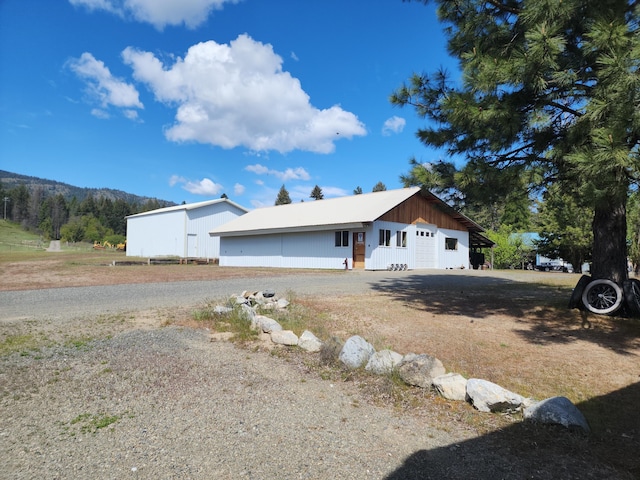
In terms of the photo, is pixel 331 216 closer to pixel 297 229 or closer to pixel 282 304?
pixel 297 229

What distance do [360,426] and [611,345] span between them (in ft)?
15.9

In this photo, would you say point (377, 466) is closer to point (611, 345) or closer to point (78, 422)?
point (78, 422)

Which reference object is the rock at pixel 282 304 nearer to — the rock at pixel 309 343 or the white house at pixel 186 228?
the rock at pixel 309 343

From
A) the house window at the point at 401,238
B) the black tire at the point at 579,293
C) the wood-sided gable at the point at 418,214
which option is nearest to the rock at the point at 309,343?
the black tire at the point at 579,293

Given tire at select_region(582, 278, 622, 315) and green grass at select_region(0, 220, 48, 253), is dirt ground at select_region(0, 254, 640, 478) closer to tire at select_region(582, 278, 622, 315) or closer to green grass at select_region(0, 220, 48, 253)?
tire at select_region(582, 278, 622, 315)

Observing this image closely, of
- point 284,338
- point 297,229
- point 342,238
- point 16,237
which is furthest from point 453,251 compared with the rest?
point 16,237

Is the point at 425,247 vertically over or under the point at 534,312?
over

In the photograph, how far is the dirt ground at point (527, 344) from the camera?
3444mm

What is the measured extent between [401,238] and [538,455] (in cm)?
2123

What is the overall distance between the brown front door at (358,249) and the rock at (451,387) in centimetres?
1806

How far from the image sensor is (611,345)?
19.1ft

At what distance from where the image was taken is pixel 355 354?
4.73 meters

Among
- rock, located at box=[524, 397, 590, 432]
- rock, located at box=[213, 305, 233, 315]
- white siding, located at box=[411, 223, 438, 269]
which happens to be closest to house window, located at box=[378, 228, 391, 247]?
white siding, located at box=[411, 223, 438, 269]

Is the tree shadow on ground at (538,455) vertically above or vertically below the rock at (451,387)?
below
